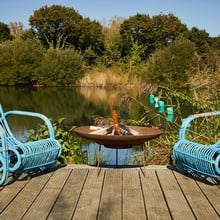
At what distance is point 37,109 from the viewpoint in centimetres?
1180

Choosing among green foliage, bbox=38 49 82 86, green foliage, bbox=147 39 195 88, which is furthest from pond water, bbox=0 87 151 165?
green foliage, bbox=38 49 82 86

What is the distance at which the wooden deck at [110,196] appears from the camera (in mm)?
2474

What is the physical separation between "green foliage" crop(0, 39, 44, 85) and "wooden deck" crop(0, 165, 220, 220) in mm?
18081

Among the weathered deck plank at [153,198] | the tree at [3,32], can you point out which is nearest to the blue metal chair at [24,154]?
the weathered deck plank at [153,198]

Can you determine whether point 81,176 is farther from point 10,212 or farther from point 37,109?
A: point 37,109

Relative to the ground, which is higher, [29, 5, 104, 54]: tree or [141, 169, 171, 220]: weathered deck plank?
[29, 5, 104, 54]: tree

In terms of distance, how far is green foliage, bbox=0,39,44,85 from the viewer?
20844mm

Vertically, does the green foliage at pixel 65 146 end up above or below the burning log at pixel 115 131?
below

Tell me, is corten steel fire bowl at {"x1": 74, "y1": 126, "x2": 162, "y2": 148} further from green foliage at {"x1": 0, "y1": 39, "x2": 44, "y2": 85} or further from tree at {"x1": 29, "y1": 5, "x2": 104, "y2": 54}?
tree at {"x1": 29, "y1": 5, "x2": 104, "y2": 54}

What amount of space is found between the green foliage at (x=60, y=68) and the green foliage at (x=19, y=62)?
1.52ft

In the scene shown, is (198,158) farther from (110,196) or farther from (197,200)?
(110,196)

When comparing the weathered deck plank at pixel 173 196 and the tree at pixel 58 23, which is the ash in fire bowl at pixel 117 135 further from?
the tree at pixel 58 23

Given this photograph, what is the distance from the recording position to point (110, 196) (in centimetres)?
279

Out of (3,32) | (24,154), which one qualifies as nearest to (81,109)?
(24,154)
